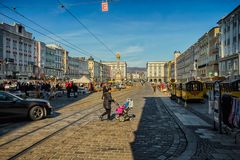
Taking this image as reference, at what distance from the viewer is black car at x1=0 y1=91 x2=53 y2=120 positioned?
39.8 feet

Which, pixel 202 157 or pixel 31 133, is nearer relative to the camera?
pixel 202 157

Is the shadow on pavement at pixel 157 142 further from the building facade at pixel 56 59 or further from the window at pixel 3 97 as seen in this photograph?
the building facade at pixel 56 59

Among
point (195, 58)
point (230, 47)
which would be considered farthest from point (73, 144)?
point (195, 58)

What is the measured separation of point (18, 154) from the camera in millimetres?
6852

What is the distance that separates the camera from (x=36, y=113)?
13.2 m

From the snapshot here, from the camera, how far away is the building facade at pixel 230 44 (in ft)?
162

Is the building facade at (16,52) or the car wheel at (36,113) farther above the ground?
the building facade at (16,52)

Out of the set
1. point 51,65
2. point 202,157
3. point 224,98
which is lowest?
point 202,157

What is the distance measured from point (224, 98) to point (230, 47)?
47929mm

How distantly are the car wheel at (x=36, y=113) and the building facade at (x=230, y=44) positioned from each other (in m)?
41.0

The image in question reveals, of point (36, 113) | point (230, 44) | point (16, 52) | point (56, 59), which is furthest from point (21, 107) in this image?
point (56, 59)

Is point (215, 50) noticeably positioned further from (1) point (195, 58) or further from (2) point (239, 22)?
(1) point (195, 58)

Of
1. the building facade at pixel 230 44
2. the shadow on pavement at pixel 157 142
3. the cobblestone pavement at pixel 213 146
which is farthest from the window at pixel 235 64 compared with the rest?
the cobblestone pavement at pixel 213 146

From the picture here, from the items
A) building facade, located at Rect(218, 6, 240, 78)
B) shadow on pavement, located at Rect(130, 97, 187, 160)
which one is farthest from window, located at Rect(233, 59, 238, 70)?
Answer: shadow on pavement, located at Rect(130, 97, 187, 160)
